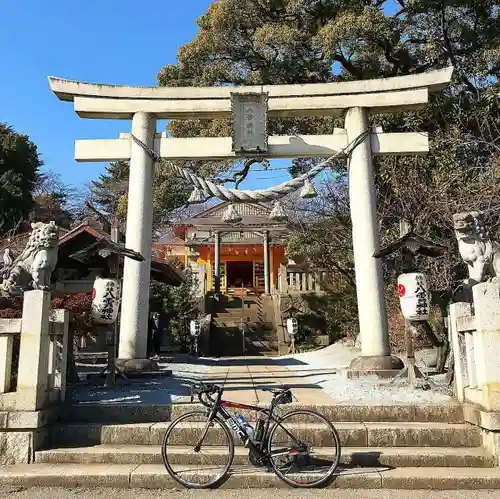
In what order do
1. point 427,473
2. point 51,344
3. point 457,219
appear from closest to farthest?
point 427,473
point 51,344
point 457,219

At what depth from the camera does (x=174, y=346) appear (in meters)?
19.6

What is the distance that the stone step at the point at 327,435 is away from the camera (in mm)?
5121

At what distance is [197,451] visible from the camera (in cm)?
477

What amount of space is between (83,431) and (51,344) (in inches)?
45.3

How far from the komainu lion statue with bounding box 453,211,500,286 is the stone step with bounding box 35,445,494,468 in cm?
224

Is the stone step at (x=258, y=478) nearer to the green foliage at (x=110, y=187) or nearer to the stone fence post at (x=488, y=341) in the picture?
the stone fence post at (x=488, y=341)

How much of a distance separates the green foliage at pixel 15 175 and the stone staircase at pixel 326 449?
64.2 feet

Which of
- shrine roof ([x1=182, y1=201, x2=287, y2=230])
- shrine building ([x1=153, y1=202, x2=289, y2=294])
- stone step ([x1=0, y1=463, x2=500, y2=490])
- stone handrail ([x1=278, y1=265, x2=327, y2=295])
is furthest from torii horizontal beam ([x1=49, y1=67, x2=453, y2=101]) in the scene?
shrine roof ([x1=182, y1=201, x2=287, y2=230])

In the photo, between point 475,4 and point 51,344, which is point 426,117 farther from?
point 51,344

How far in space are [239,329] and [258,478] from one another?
16.5m

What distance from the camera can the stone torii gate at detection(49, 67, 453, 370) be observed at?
8.76 meters

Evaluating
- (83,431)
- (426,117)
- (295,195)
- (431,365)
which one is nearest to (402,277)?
(431,365)

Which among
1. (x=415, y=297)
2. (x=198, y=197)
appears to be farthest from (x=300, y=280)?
(x=415, y=297)

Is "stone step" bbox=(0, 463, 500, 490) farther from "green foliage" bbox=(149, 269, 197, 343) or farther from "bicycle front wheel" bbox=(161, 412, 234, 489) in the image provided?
"green foliage" bbox=(149, 269, 197, 343)
